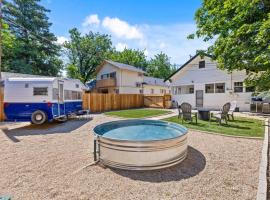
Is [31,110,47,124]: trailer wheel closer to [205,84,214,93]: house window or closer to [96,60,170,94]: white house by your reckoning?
[205,84,214,93]: house window

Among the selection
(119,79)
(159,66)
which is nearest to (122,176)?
(119,79)

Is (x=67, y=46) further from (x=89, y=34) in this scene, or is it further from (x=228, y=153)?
(x=228, y=153)

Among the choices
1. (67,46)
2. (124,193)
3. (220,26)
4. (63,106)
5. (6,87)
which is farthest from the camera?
(67,46)

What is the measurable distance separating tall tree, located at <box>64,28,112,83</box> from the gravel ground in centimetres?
3249

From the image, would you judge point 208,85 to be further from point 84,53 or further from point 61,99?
point 84,53

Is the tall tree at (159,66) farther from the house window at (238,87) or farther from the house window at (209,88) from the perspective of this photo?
the house window at (238,87)

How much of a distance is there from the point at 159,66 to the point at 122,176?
181ft

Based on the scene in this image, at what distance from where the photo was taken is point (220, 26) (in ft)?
28.4

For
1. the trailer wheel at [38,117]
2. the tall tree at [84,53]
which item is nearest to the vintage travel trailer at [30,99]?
the trailer wheel at [38,117]

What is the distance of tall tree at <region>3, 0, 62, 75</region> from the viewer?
2795 centimetres

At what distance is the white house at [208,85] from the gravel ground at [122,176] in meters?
14.4

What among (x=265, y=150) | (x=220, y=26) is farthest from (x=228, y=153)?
(x=220, y=26)

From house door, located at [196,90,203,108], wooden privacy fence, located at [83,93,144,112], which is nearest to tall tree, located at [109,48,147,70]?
wooden privacy fence, located at [83,93,144,112]

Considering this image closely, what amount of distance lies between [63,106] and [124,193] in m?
10.00
